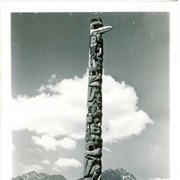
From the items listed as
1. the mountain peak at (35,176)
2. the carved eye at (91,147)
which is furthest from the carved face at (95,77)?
the mountain peak at (35,176)

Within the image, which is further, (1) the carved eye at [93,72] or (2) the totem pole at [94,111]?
(1) the carved eye at [93,72]

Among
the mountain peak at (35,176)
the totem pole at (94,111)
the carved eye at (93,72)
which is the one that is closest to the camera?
the totem pole at (94,111)

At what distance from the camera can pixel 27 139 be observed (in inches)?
215

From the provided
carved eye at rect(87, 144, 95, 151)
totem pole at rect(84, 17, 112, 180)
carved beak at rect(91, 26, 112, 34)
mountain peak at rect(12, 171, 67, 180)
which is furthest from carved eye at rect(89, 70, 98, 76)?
mountain peak at rect(12, 171, 67, 180)

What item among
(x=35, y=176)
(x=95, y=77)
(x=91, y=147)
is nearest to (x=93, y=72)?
(x=95, y=77)

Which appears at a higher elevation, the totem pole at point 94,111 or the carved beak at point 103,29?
the carved beak at point 103,29

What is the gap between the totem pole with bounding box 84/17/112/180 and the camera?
5.04m

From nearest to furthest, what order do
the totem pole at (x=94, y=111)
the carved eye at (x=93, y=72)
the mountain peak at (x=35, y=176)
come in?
1. the totem pole at (x=94, y=111)
2. the carved eye at (x=93, y=72)
3. the mountain peak at (x=35, y=176)

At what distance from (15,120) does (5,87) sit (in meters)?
0.41

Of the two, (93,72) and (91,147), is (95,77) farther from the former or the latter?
(91,147)

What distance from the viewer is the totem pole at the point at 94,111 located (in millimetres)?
5035

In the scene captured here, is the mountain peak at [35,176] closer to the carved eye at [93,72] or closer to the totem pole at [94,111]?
the totem pole at [94,111]

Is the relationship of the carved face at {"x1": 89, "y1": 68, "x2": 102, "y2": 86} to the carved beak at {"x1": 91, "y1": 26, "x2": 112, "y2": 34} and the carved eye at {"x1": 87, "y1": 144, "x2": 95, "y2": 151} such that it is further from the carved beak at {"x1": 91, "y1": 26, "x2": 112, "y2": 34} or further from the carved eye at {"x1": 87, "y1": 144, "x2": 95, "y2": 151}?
the carved eye at {"x1": 87, "y1": 144, "x2": 95, "y2": 151}

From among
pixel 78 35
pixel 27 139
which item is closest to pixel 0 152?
pixel 27 139
